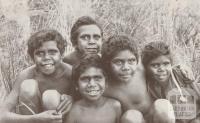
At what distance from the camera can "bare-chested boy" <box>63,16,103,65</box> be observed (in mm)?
1622

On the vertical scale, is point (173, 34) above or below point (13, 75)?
above

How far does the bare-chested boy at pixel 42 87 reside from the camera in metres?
1.54

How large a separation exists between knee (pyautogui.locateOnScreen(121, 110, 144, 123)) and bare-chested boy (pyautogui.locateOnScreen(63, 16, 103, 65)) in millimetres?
283

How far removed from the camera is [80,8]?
5.68ft

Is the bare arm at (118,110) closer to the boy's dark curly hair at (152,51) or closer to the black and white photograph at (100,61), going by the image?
the black and white photograph at (100,61)

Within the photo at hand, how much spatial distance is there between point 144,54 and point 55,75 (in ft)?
1.22

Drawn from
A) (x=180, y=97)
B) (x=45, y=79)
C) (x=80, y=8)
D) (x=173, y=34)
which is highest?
(x=80, y=8)

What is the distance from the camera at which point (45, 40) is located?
5.21ft

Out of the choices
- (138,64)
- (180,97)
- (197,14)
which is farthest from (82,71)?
(197,14)

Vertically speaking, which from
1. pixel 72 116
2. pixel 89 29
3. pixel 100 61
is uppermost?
pixel 89 29

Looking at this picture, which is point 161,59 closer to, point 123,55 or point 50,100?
point 123,55

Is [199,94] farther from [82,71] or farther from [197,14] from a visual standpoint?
[82,71]

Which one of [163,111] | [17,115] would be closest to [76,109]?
[17,115]

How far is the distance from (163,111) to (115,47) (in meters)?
0.31
